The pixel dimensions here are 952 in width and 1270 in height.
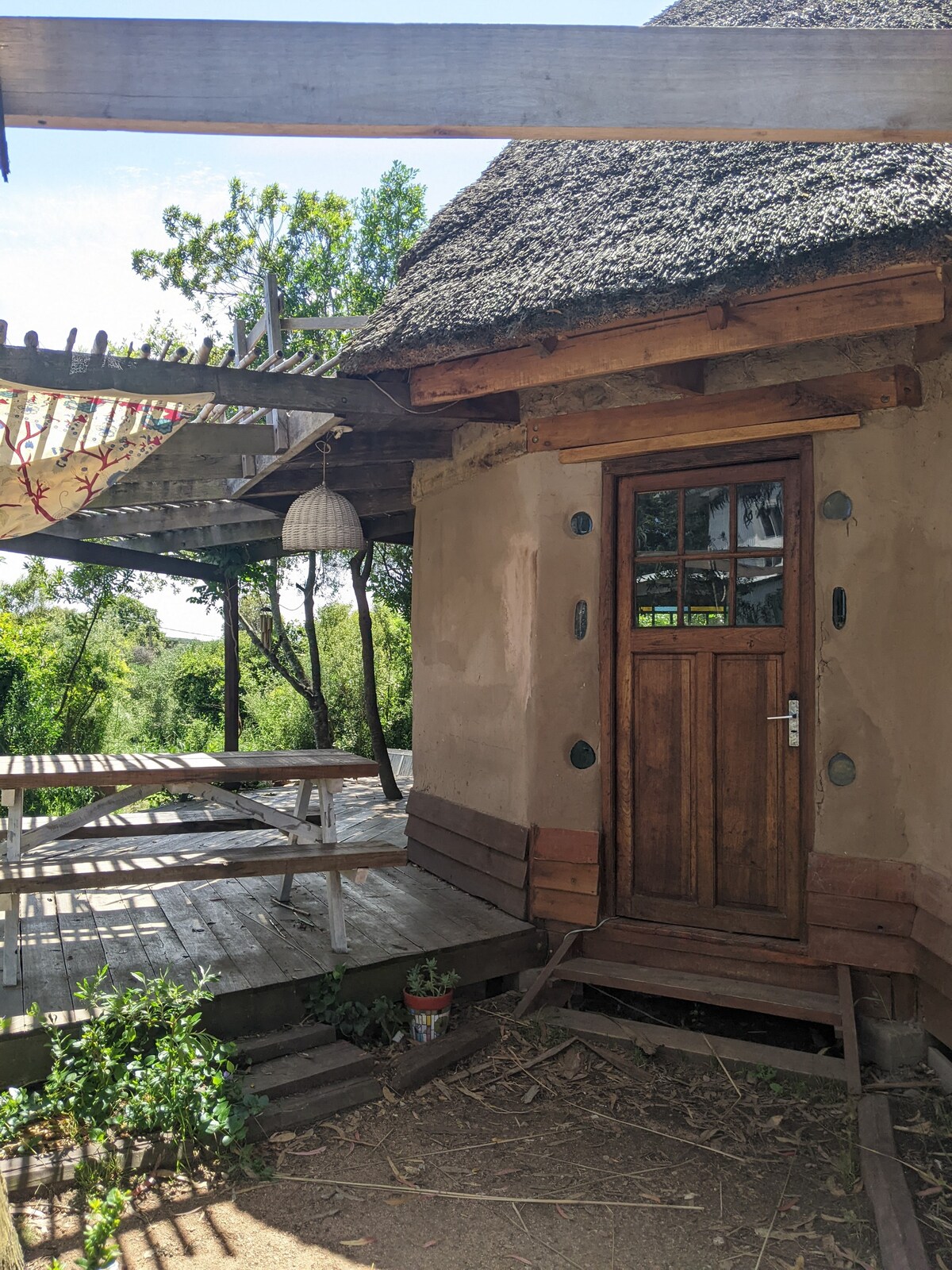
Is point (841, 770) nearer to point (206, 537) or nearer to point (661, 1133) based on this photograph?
point (661, 1133)

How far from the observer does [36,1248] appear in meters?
2.72

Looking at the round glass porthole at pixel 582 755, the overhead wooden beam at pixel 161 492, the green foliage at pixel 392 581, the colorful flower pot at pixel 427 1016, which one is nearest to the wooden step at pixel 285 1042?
the colorful flower pot at pixel 427 1016

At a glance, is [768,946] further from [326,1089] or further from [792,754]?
[326,1089]

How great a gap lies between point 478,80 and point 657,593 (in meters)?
2.91

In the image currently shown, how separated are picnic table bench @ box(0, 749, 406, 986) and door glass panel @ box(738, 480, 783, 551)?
6.80 ft

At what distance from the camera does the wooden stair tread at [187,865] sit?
11.8ft

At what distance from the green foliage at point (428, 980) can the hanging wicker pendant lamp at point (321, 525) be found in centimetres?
222

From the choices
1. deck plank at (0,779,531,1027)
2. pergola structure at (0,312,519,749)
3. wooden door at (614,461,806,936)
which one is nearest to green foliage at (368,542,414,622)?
pergola structure at (0,312,519,749)

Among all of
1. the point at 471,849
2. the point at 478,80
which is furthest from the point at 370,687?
the point at 478,80

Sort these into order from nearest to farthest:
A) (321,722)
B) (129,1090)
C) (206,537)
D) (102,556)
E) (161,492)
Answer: (129,1090)
(161,492)
(102,556)
(206,537)
(321,722)

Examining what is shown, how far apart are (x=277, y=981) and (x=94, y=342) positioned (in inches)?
107

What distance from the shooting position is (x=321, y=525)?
5.18 meters

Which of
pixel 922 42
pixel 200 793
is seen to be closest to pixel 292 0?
pixel 922 42

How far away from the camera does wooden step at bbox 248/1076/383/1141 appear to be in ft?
11.1
